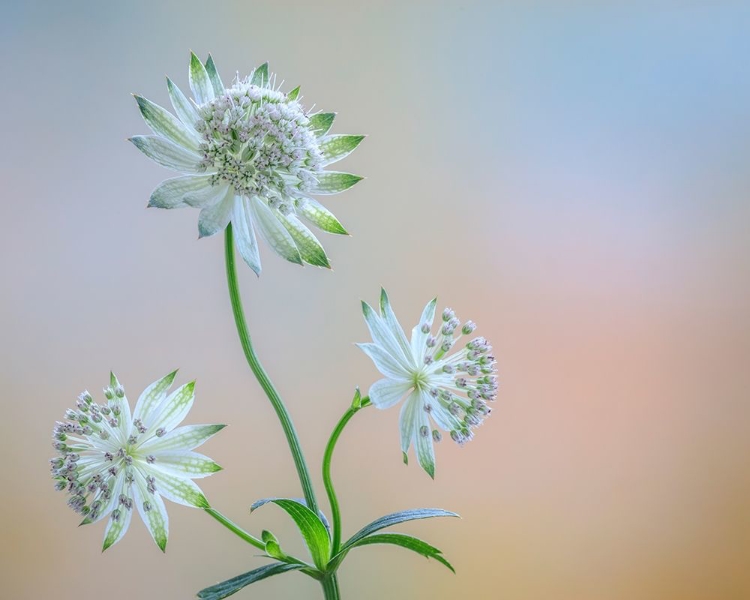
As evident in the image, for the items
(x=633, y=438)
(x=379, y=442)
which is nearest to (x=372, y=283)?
(x=379, y=442)

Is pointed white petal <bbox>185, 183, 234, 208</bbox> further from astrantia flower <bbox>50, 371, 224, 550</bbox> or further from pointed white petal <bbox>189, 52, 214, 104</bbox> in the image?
astrantia flower <bbox>50, 371, 224, 550</bbox>

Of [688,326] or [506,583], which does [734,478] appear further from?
[506,583]

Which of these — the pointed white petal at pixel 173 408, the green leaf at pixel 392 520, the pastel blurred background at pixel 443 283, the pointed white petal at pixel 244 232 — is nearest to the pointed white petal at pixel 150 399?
the pointed white petal at pixel 173 408

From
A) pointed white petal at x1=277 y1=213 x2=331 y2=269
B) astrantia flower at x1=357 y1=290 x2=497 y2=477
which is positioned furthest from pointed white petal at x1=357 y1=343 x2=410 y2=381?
pointed white petal at x1=277 y1=213 x2=331 y2=269

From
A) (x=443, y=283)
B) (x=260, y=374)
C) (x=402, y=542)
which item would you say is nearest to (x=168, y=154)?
(x=260, y=374)

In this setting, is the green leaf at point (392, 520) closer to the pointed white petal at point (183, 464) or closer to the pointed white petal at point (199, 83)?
the pointed white petal at point (183, 464)

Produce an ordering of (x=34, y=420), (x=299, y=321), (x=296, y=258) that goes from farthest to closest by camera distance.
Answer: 1. (x=299, y=321)
2. (x=34, y=420)
3. (x=296, y=258)

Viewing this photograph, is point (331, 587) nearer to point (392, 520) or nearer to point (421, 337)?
point (392, 520)
